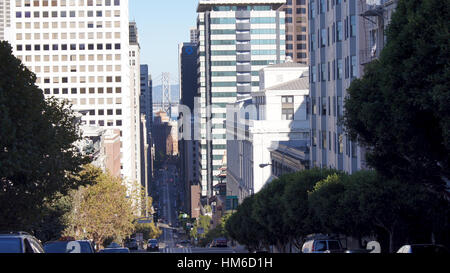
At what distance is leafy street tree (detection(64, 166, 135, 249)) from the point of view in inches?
3039

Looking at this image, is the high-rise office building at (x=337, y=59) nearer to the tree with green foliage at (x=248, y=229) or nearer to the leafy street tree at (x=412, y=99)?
the tree with green foliage at (x=248, y=229)

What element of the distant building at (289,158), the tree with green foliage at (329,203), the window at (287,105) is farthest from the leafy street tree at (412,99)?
the window at (287,105)

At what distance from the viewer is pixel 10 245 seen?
15172 millimetres

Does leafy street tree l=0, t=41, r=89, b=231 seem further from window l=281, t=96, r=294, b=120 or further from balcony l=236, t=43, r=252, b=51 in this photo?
balcony l=236, t=43, r=252, b=51

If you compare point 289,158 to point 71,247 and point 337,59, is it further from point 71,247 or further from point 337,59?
point 71,247

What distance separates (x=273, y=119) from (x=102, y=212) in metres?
40.9

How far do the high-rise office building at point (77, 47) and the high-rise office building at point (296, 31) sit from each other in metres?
44.2

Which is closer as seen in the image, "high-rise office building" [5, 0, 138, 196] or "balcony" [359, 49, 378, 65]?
"balcony" [359, 49, 378, 65]

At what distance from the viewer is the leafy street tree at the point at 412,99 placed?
19734 mm

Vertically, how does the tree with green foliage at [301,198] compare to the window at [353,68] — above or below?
below

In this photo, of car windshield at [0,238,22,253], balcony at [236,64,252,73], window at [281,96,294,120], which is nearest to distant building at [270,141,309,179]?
window at [281,96,294,120]

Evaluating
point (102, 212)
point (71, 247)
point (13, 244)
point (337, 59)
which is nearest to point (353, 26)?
point (337, 59)

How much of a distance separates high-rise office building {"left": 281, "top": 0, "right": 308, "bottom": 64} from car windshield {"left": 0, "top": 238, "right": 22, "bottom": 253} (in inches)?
7180
